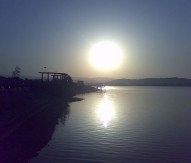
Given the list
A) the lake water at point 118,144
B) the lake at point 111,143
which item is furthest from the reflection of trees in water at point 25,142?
the lake water at point 118,144

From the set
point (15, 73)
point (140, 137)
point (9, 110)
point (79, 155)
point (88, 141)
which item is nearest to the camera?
point (79, 155)

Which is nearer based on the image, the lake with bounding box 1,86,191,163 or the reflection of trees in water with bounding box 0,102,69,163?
the reflection of trees in water with bounding box 0,102,69,163

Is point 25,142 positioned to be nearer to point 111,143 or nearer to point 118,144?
point 111,143

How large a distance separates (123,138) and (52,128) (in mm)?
9478

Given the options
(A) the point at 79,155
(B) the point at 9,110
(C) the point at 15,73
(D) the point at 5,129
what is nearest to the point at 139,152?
(A) the point at 79,155

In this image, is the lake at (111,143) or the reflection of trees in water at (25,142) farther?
the lake at (111,143)

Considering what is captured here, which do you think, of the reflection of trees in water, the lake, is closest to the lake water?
the lake

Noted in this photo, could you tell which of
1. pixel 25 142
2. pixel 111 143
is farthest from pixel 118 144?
pixel 25 142

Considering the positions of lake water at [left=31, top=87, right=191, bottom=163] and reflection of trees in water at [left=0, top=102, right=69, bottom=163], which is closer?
reflection of trees in water at [left=0, top=102, right=69, bottom=163]

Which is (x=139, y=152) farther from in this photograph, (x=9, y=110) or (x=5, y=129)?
(x=9, y=110)

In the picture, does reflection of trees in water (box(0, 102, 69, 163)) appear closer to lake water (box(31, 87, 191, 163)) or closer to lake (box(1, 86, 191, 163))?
lake (box(1, 86, 191, 163))

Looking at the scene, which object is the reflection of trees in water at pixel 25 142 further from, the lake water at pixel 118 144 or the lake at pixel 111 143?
the lake water at pixel 118 144

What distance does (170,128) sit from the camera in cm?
3641

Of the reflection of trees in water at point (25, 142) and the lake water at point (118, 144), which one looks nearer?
the reflection of trees in water at point (25, 142)
